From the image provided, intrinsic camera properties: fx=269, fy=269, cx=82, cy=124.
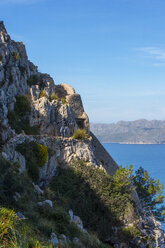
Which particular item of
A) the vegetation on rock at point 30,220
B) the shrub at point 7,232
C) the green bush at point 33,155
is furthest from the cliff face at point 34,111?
the shrub at point 7,232

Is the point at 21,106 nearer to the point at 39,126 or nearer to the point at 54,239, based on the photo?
the point at 39,126

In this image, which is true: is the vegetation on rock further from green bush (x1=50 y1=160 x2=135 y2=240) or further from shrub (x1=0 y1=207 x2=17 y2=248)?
green bush (x1=50 y1=160 x2=135 y2=240)

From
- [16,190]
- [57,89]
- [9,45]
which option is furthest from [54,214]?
[57,89]

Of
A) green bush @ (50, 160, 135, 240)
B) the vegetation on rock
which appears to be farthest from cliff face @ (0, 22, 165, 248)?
the vegetation on rock

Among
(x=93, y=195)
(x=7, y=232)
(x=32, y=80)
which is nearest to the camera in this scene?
(x=7, y=232)

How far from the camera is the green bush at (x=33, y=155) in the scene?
2072 centimetres

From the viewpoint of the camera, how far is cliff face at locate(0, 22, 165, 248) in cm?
2153

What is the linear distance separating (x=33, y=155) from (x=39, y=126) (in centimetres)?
646

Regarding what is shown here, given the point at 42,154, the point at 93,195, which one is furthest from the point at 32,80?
the point at 93,195

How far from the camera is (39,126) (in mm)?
27641

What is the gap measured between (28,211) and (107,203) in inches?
474

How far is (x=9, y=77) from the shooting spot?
26984 mm

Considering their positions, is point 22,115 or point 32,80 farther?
point 32,80

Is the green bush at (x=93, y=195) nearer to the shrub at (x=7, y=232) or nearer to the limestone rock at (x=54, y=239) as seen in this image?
the limestone rock at (x=54, y=239)
